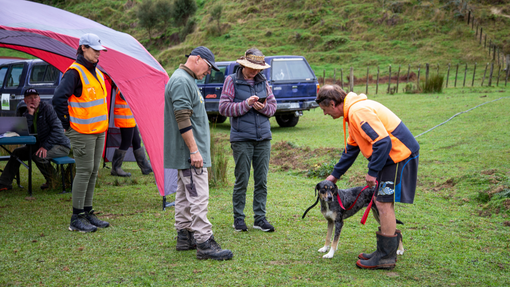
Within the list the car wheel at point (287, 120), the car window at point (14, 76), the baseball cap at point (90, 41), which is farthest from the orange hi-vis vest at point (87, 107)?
the car wheel at point (287, 120)


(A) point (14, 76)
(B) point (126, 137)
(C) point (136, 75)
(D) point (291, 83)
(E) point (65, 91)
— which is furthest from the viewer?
(D) point (291, 83)

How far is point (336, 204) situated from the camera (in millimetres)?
3990

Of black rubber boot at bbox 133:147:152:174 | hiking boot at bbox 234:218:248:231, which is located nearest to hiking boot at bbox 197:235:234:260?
hiking boot at bbox 234:218:248:231

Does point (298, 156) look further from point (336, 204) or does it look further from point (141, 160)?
point (336, 204)

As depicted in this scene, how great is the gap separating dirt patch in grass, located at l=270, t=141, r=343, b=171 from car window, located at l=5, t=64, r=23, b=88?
769 cm

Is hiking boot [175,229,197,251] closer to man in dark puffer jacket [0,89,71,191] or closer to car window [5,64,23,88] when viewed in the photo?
man in dark puffer jacket [0,89,71,191]

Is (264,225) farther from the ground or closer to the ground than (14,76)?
closer to the ground

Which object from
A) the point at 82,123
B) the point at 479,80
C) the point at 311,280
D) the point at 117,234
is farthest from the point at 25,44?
the point at 479,80

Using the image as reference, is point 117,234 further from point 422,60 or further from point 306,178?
point 422,60

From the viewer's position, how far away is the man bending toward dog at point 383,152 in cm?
343

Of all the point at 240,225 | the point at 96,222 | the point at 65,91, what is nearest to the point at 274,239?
the point at 240,225

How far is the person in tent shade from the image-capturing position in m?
3.80

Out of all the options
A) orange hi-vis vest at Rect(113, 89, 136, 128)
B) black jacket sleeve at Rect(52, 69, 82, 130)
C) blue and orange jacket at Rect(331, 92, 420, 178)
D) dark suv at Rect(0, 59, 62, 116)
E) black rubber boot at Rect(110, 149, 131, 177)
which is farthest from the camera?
dark suv at Rect(0, 59, 62, 116)

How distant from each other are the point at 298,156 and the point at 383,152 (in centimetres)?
599
